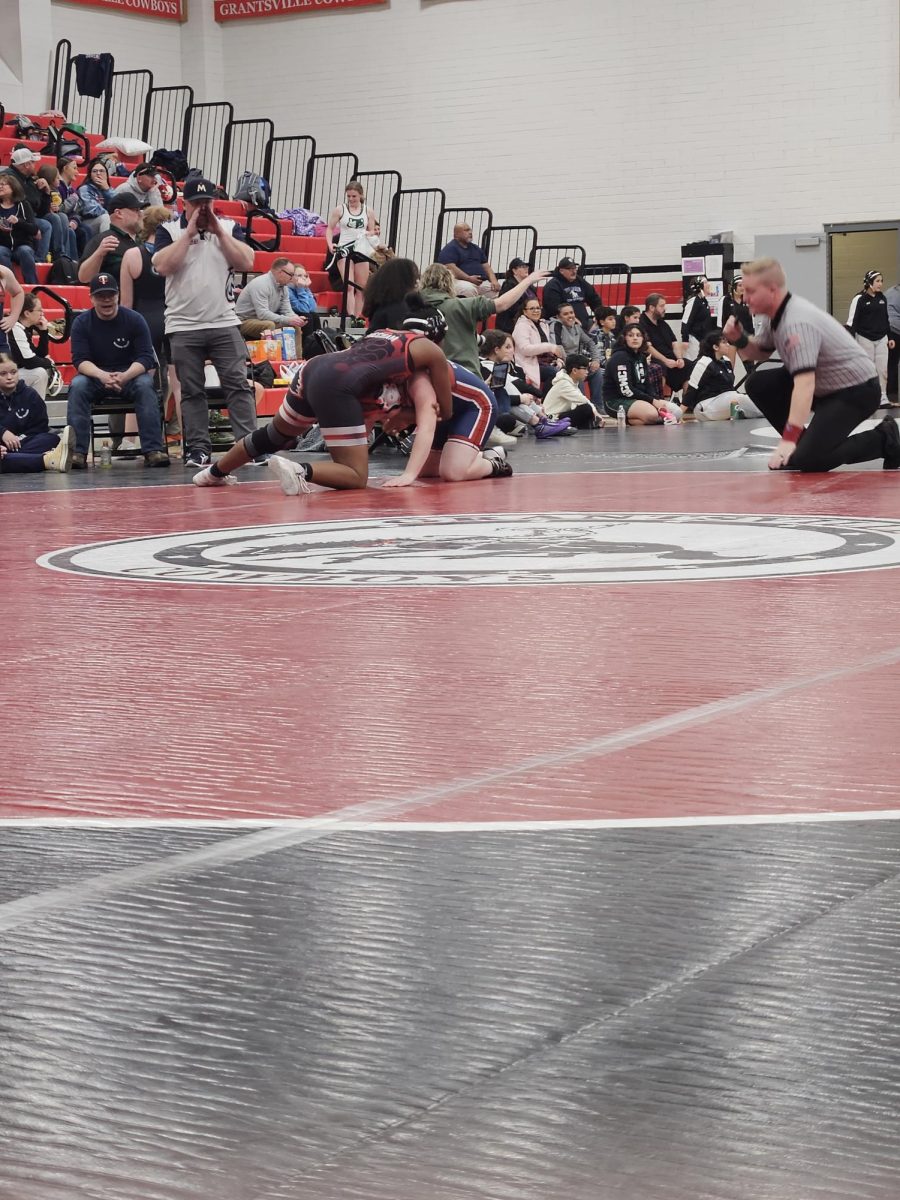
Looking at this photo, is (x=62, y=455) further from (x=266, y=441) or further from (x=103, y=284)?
(x=266, y=441)

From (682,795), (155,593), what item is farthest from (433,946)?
(155,593)

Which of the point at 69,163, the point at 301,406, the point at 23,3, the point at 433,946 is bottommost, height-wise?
the point at 433,946

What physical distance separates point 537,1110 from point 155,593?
3.27 m

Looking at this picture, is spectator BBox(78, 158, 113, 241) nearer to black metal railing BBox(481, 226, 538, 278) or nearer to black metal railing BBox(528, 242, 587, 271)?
black metal railing BBox(481, 226, 538, 278)

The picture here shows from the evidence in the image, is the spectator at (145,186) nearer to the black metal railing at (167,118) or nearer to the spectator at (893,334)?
the black metal railing at (167,118)

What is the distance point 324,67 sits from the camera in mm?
21516

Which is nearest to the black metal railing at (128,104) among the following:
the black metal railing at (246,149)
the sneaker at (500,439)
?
the black metal railing at (246,149)

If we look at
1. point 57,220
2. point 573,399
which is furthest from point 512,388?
point 57,220

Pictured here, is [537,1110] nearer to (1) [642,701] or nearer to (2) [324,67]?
(1) [642,701]

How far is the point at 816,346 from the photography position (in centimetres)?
749

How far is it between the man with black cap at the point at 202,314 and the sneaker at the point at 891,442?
2996 mm

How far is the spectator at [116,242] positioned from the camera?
10492 mm

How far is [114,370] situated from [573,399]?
5.03 metres

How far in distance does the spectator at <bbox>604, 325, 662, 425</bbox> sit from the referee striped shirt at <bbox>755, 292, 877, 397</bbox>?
24.9 ft
